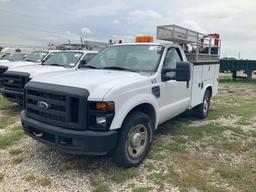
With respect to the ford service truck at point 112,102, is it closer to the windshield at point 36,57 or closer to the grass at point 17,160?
the grass at point 17,160

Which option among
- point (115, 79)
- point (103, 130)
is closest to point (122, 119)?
point (103, 130)

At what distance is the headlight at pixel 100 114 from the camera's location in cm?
343

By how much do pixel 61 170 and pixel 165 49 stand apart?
108 inches

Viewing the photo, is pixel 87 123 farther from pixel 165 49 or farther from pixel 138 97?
pixel 165 49

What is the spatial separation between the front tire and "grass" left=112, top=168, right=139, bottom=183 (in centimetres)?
8

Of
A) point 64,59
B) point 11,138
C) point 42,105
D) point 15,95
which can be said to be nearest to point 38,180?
point 42,105

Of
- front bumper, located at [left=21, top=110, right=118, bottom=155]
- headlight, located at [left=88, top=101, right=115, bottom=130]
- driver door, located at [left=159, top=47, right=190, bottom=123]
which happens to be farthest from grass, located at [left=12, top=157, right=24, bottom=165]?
driver door, located at [left=159, top=47, right=190, bottom=123]

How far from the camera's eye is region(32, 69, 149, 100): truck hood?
349 cm

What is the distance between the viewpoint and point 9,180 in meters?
3.65

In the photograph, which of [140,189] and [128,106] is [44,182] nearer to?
[140,189]

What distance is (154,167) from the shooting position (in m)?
Result: 4.14

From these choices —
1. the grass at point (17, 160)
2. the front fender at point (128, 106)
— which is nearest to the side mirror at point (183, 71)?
the front fender at point (128, 106)

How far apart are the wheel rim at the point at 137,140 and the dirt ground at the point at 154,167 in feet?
0.78

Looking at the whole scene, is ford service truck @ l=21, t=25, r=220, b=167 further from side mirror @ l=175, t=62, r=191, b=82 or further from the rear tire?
the rear tire
